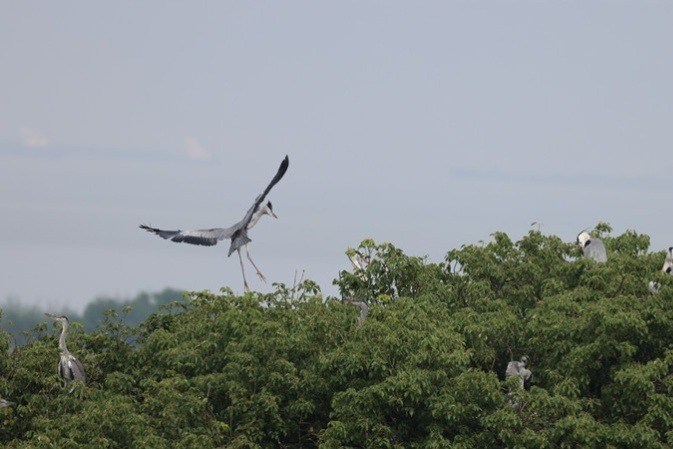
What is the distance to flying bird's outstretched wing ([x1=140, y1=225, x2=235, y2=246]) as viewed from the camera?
887 inches

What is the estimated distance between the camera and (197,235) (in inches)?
898

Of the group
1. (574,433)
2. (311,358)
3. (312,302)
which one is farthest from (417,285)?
(574,433)

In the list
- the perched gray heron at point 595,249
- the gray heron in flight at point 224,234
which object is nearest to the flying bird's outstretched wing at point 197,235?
the gray heron in flight at point 224,234

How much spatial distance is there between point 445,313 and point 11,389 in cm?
566

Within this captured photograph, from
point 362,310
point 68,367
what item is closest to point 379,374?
point 362,310

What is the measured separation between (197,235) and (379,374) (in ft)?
16.6

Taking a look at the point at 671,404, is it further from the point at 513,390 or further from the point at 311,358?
the point at 311,358

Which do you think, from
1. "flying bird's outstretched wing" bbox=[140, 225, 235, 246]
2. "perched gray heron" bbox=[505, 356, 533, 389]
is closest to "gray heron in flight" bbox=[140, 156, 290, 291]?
"flying bird's outstretched wing" bbox=[140, 225, 235, 246]

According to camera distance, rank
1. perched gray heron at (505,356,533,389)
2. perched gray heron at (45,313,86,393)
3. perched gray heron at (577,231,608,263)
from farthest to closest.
→ perched gray heron at (577,231,608,263) < perched gray heron at (45,313,86,393) < perched gray heron at (505,356,533,389)

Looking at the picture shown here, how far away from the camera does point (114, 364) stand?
844 inches

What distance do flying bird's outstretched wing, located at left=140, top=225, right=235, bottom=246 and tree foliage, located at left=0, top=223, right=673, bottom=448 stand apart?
1.20m

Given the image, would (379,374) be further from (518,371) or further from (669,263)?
(669,263)

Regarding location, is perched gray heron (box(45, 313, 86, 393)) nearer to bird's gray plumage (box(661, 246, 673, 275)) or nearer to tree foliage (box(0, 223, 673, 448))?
tree foliage (box(0, 223, 673, 448))

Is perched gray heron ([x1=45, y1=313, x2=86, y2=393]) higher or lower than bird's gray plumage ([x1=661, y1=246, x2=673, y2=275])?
lower
